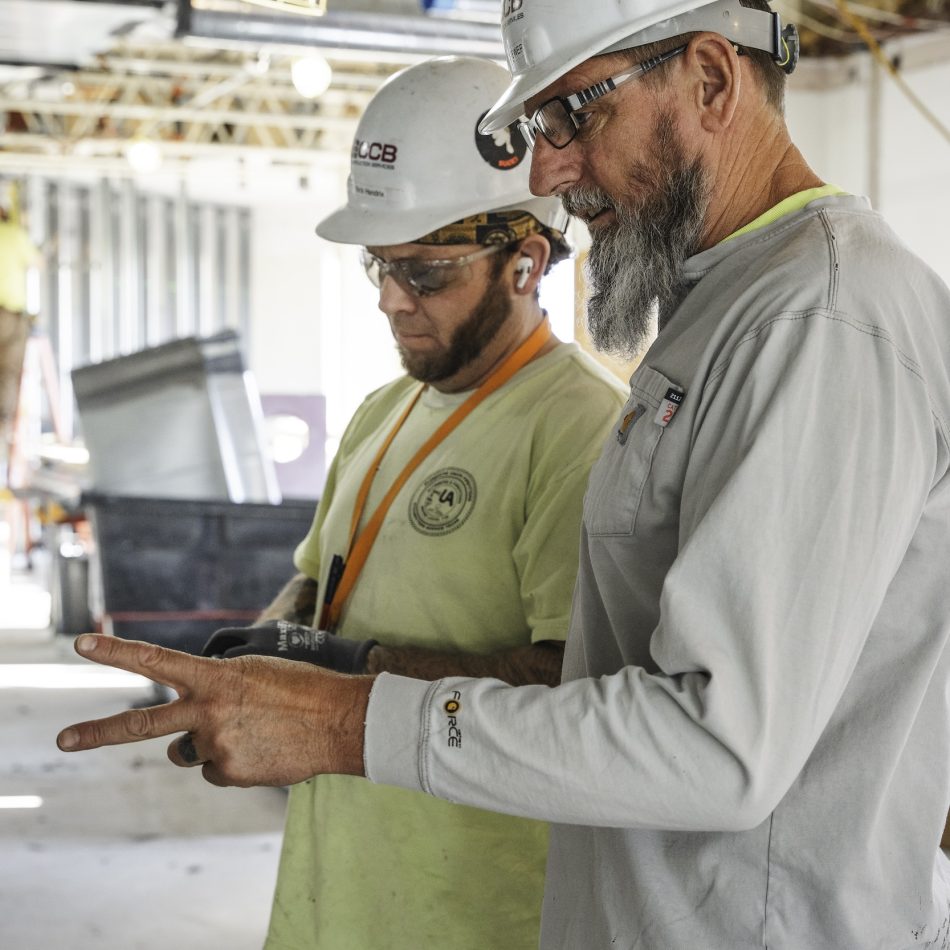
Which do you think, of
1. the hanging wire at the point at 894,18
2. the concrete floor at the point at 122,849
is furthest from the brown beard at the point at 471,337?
the hanging wire at the point at 894,18

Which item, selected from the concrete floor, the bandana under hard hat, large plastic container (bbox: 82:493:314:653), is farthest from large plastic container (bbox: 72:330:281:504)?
the bandana under hard hat

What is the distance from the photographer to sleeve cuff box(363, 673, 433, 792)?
4.19ft

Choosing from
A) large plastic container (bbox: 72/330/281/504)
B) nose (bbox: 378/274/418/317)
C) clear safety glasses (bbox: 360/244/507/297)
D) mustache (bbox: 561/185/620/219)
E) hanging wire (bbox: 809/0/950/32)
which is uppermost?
hanging wire (bbox: 809/0/950/32)

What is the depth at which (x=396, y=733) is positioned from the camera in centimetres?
129

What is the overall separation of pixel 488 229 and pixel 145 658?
4.15 ft

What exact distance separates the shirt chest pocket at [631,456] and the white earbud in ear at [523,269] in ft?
3.18

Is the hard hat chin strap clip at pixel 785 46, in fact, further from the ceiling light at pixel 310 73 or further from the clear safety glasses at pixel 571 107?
the ceiling light at pixel 310 73

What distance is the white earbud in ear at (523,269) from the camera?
2385mm

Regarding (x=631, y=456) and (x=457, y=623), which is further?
(x=457, y=623)

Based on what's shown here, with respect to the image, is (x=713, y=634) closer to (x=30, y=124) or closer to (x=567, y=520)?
(x=567, y=520)

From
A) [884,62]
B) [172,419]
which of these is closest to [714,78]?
[172,419]

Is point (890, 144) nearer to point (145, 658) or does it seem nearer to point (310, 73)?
point (310, 73)

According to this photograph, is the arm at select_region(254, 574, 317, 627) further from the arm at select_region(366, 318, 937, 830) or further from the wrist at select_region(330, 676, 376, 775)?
the arm at select_region(366, 318, 937, 830)

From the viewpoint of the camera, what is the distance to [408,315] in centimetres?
239
